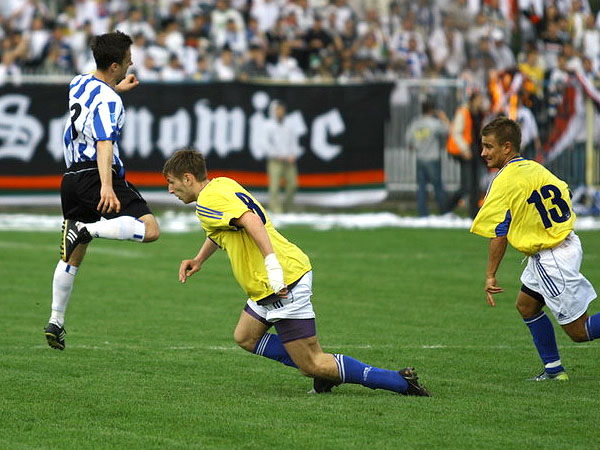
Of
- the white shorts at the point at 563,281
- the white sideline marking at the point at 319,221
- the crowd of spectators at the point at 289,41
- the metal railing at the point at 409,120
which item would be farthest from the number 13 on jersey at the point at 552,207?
the metal railing at the point at 409,120

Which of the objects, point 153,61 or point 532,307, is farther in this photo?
point 153,61

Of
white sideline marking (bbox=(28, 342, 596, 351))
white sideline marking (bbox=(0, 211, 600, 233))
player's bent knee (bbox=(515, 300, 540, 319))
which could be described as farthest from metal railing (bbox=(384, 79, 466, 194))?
player's bent knee (bbox=(515, 300, 540, 319))

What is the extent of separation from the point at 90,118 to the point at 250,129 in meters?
13.8

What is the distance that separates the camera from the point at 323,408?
6832 mm

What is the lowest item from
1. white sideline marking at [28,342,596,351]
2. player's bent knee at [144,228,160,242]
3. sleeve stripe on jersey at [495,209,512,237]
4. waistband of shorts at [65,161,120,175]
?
white sideline marking at [28,342,596,351]

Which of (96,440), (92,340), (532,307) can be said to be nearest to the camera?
(96,440)

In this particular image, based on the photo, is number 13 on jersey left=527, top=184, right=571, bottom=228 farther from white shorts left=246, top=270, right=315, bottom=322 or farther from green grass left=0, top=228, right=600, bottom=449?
white shorts left=246, top=270, right=315, bottom=322

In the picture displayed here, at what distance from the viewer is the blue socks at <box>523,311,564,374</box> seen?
25.6ft

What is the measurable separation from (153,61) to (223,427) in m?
17.7

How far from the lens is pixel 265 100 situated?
22016mm

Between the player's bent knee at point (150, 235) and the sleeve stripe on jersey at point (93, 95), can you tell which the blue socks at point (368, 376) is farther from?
the sleeve stripe on jersey at point (93, 95)

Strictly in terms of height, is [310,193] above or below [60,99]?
below

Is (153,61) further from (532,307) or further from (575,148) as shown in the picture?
(532,307)

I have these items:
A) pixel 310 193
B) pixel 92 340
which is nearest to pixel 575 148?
pixel 310 193
